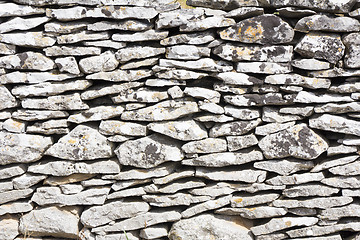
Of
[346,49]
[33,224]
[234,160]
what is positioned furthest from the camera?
[33,224]

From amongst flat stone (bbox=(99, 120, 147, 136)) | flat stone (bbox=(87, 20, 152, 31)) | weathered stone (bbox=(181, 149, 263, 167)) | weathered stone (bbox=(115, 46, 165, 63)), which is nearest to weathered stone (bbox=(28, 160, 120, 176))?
flat stone (bbox=(99, 120, 147, 136))

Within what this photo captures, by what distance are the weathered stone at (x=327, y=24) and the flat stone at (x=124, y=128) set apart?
190 centimetres

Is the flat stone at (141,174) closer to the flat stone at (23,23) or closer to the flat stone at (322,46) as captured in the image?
the flat stone at (23,23)

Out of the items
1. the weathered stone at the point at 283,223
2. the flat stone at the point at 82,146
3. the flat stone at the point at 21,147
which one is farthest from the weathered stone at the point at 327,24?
the flat stone at the point at 21,147

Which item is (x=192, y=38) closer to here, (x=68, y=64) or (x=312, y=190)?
(x=68, y=64)

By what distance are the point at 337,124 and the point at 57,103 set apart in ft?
9.58

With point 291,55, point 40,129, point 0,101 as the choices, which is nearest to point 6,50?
point 0,101

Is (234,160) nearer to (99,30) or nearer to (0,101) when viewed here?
(99,30)

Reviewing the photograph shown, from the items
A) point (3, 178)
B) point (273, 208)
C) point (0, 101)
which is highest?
point (0, 101)

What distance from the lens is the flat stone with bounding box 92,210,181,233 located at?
13.2ft

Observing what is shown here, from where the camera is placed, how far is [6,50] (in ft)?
12.4

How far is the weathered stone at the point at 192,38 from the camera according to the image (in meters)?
3.64

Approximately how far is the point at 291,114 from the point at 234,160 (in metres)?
0.77

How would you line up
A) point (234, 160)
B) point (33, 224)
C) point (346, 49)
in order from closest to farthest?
point (346, 49) < point (234, 160) < point (33, 224)
